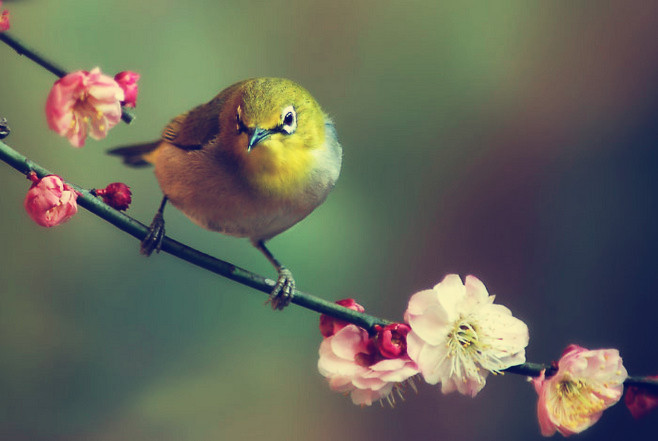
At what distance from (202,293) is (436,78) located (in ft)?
1.64

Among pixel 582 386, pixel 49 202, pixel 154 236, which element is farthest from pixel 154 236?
pixel 582 386

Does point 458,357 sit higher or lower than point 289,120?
lower

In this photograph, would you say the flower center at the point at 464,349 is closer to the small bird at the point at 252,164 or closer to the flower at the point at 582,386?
the flower at the point at 582,386

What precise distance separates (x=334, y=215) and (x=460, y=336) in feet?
2.04

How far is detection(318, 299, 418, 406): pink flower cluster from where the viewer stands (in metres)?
0.45

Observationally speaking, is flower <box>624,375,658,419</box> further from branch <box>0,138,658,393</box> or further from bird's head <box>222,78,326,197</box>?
bird's head <box>222,78,326,197</box>

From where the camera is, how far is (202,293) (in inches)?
40.5

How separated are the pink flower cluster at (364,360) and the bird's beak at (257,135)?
0.13 m

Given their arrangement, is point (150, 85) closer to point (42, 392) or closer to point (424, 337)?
point (42, 392)

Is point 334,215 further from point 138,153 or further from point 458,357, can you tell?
point 458,357

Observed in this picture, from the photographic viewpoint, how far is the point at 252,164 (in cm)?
59

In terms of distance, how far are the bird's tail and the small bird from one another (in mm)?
43

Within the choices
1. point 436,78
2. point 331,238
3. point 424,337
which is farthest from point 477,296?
point 436,78

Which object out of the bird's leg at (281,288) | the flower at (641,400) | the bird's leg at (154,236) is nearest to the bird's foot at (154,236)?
the bird's leg at (154,236)
